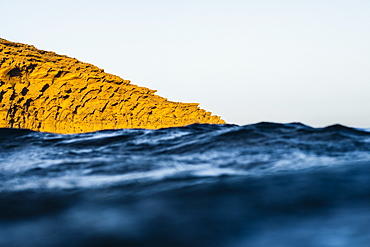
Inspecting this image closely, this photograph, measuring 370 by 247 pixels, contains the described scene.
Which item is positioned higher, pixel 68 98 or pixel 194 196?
pixel 68 98

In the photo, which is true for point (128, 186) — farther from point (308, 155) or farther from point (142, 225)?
point (308, 155)

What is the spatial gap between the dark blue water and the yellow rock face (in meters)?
46.0

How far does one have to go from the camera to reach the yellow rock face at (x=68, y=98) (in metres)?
49.8

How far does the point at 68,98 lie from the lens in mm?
55375

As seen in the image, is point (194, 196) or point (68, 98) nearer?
point (194, 196)

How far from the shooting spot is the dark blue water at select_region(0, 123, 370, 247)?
2.30m

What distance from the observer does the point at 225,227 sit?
2.38 metres

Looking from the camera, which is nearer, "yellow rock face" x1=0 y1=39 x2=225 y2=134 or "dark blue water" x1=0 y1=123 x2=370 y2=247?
"dark blue water" x1=0 y1=123 x2=370 y2=247

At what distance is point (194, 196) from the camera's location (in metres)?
3.18

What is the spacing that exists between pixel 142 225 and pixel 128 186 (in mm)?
1259

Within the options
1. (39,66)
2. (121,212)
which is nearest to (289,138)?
(121,212)

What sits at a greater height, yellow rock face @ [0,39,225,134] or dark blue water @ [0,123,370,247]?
yellow rock face @ [0,39,225,134]

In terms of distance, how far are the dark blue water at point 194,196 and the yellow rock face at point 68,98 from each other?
45961 mm

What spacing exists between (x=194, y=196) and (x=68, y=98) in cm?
5564
